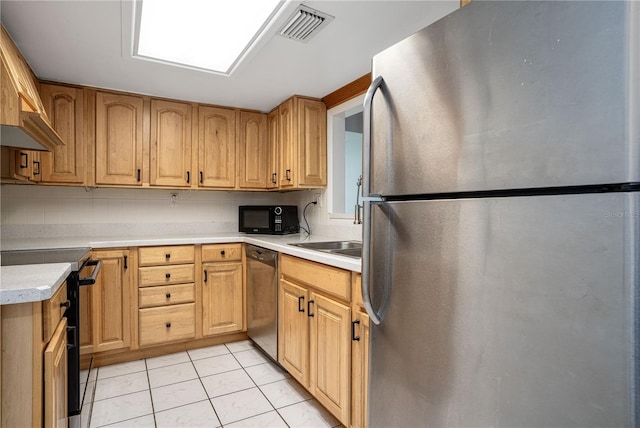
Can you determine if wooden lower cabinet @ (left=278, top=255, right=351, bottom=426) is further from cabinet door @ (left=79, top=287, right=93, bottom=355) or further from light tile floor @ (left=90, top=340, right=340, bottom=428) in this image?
cabinet door @ (left=79, top=287, right=93, bottom=355)

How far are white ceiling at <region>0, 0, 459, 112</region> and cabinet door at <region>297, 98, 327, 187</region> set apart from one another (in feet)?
0.45

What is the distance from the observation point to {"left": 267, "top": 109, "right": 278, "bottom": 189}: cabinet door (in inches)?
126

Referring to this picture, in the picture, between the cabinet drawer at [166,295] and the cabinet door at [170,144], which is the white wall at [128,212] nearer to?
the cabinet door at [170,144]

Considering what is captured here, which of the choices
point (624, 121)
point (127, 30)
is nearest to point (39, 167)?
point (127, 30)

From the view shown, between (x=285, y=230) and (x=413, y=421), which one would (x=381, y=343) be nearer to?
(x=413, y=421)

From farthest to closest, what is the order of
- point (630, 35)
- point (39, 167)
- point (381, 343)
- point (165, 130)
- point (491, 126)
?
point (165, 130) < point (39, 167) < point (381, 343) < point (491, 126) < point (630, 35)

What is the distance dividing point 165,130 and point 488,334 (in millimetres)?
2960

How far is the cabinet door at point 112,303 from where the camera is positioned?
2.44 m

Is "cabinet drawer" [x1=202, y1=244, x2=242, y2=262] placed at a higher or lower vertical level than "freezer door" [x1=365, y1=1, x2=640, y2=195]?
lower

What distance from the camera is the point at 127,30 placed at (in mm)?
1771

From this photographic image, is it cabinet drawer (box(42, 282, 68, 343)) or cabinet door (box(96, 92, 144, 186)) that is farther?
cabinet door (box(96, 92, 144, 186))

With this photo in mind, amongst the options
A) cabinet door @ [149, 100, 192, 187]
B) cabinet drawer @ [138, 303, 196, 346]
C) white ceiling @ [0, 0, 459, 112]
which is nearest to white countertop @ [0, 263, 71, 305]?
white ceiling @ [0, 0, 459, 112]

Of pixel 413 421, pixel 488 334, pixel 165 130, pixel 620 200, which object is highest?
pixel 165 130

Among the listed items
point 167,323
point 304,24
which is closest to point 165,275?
point 167,323
